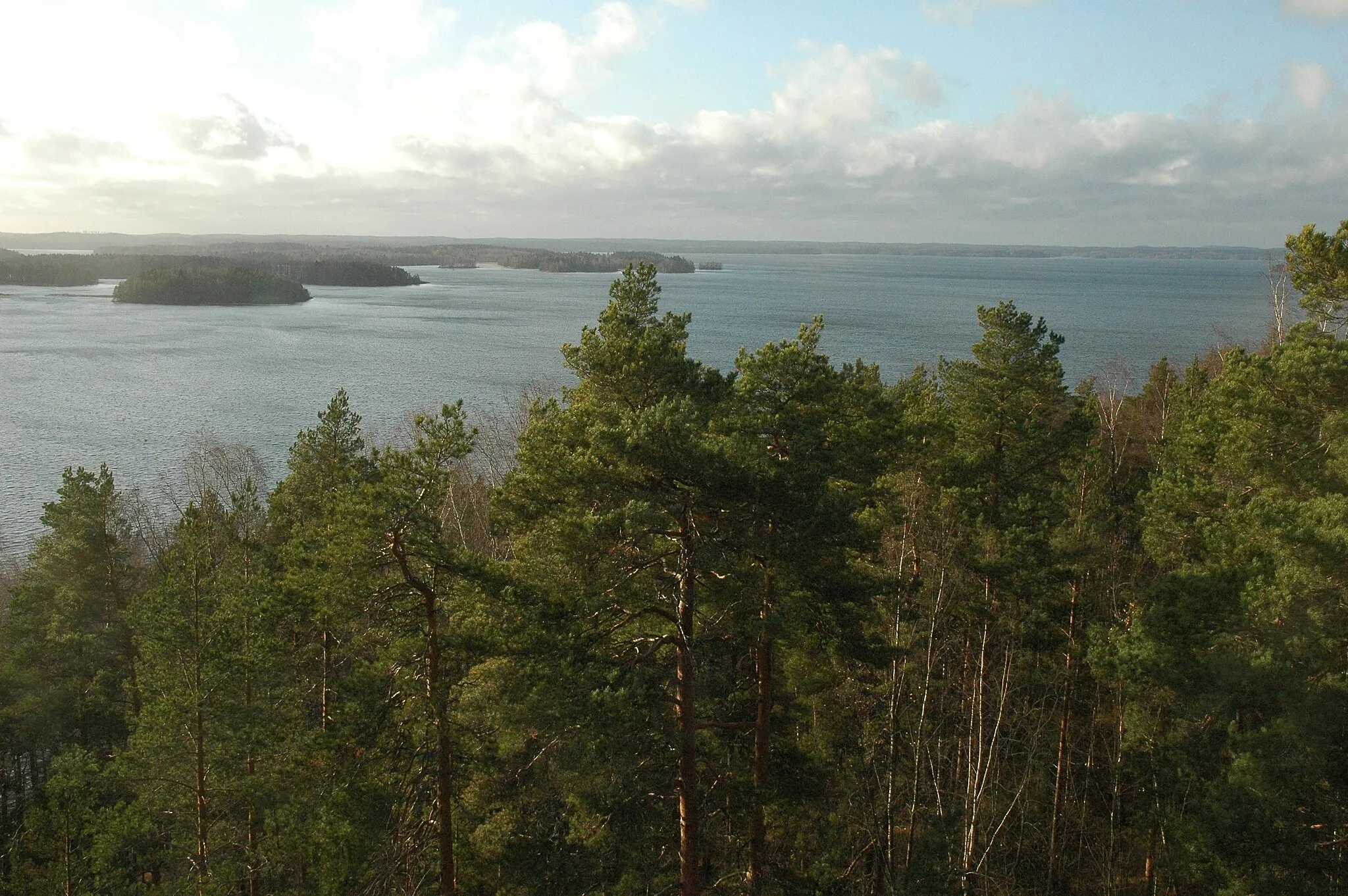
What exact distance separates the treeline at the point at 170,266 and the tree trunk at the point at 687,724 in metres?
114

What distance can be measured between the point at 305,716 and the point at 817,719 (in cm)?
644

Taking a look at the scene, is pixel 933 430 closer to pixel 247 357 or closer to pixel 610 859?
pixel 610 859

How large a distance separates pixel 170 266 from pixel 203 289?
61.2 feet

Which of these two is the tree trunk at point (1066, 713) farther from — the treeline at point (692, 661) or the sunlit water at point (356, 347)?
the sunlit water at point (356, 347)

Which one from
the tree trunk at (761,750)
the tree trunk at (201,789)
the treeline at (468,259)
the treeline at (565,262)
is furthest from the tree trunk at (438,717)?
the treeline at (565,262)

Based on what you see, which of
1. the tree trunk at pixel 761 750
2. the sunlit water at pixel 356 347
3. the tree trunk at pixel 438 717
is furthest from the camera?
the sunlit water at pixel 356 347

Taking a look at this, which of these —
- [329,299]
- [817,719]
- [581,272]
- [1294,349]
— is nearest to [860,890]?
[817,719]

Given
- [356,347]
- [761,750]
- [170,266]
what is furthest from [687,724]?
[170,266]

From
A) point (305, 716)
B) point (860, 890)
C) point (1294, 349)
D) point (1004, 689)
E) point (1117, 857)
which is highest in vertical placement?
point (1294, 349)

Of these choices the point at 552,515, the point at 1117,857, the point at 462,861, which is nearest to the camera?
the point at 552,515

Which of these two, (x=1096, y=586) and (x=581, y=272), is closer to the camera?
(x=1096, y=586)

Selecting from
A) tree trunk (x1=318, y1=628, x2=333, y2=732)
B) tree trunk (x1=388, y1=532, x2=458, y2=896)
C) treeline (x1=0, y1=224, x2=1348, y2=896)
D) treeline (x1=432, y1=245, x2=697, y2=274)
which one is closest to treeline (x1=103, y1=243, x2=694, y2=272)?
treeline (x1=432, y1=245, x2=697, y2=274)

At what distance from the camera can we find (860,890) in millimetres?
10906

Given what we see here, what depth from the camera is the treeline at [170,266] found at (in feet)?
367
